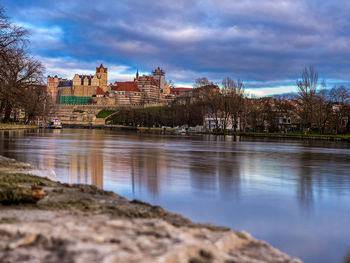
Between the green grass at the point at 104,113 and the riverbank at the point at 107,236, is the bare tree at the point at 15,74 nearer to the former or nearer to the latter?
the riverbank at the point at 107,236

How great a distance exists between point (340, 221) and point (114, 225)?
4973 millimetres

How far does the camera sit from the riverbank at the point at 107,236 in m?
4.32

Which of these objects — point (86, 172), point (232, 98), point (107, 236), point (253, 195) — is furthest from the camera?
point (232, 98)

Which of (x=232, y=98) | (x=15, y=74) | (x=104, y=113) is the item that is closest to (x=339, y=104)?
(x=232, y=98)

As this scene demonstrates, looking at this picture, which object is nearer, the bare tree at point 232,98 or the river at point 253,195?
the river at point 253,195

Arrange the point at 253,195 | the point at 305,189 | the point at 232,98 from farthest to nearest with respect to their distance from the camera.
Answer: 1. the point at 232,98
2. the point at 305,189
3. the point at 253,195

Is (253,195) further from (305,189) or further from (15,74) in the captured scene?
(15,74)

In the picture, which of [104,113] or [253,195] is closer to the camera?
[253,195]

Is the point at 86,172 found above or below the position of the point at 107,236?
below

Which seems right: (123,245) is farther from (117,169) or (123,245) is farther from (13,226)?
(117,169)

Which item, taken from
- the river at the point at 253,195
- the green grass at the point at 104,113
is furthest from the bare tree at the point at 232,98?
the green grass at the point at 104,113

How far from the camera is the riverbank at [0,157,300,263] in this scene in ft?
14.2

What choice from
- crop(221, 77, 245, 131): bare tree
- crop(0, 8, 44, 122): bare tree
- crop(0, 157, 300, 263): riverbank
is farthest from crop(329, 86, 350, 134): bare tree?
crop(0, 157, 300, 263): riverbank

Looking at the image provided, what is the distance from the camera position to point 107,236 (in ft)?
16.1
